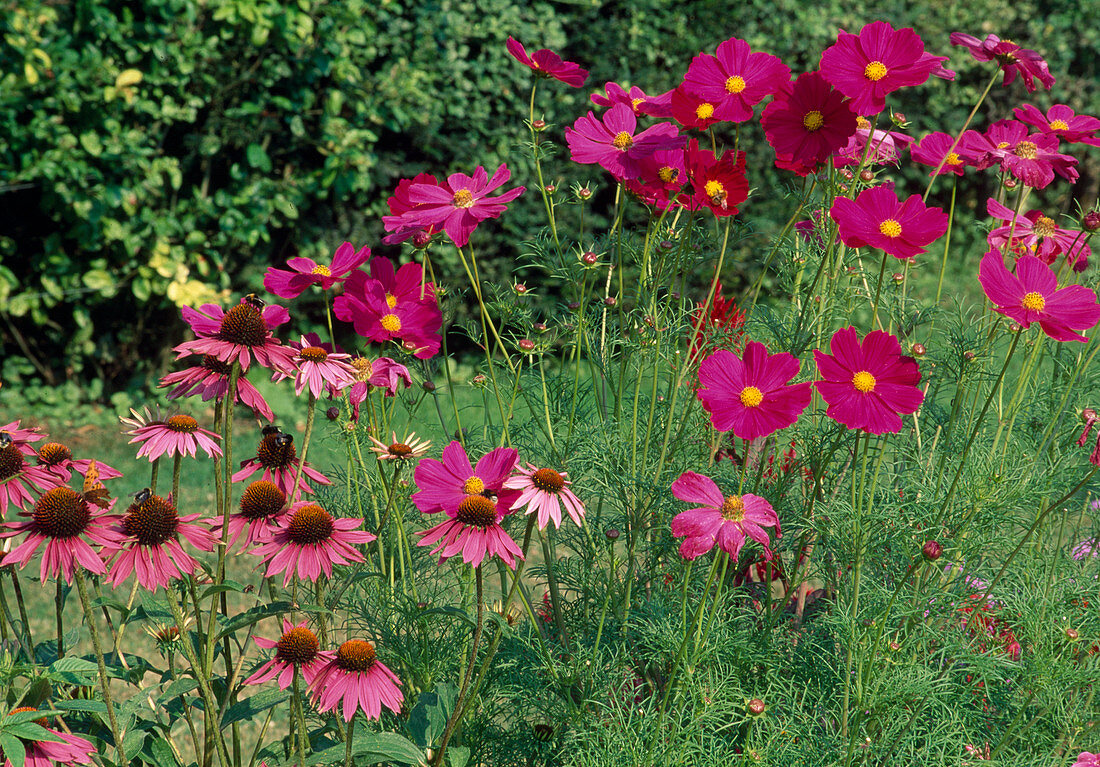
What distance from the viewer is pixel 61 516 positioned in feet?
3.94

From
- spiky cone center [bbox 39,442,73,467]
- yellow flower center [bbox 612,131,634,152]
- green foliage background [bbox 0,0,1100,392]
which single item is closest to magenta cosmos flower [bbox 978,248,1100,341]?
yellow flower center [bbox 612,131,634,152]

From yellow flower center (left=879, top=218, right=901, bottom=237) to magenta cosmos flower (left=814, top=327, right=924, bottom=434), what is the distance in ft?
0.50

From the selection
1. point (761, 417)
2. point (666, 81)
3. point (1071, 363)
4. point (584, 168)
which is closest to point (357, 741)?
point (761, 417)

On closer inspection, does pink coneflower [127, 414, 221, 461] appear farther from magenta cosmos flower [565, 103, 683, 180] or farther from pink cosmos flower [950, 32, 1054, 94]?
pink cosmos flower [950, 32, 1054, 94]

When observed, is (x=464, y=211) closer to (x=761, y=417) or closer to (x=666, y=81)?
(x=761, y=417)

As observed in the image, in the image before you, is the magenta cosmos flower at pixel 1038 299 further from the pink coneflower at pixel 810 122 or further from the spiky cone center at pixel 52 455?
the spiky cone center at pixel 52 455

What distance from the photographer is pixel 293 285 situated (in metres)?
1.60

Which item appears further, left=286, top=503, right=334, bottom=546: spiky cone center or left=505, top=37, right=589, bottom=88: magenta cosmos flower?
left=505, top=37, right=589, bottom=88: magenta cosmos flower

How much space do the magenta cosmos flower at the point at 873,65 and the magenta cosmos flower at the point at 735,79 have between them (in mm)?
110

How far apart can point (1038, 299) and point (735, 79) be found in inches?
23.4

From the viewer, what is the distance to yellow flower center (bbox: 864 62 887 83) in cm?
146

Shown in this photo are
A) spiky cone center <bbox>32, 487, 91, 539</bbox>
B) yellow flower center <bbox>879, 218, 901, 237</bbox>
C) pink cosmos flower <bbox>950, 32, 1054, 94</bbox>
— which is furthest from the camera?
pink cosmos flower <bbox>950, 32, 1054, 94</bbox>

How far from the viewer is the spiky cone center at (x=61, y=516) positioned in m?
1.21

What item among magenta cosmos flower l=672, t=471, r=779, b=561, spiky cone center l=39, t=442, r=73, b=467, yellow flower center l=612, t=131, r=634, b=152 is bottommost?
spiky cone center l=39, t=442, r=73, b=467
